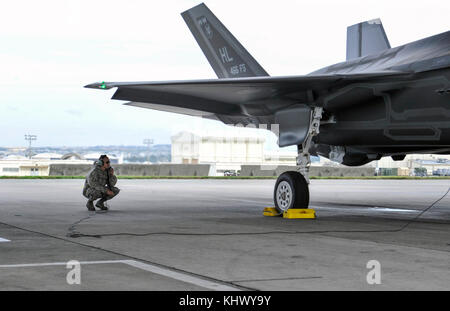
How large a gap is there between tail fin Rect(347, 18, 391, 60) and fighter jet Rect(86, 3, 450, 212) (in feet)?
6.20

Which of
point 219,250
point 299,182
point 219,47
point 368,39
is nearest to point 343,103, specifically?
point 299,182

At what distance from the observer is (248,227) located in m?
11.1

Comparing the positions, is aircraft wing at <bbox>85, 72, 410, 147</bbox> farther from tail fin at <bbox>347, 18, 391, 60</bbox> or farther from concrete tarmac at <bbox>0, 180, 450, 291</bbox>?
tail fin at <bbox>347, 18, 391, 60</bbox>

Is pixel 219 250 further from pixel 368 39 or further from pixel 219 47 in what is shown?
pixel 368 39

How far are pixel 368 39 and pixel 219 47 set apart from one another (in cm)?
377

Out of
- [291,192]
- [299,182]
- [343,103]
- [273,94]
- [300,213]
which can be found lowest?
[300,213]

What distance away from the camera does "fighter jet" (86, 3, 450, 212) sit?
38.6 feet

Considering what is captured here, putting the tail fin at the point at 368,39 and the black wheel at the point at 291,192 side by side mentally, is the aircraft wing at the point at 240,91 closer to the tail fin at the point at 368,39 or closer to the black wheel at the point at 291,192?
the black wheel at the point at 291,192

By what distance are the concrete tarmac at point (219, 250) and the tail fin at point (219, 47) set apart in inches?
167

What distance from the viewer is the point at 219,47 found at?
55.8 ft

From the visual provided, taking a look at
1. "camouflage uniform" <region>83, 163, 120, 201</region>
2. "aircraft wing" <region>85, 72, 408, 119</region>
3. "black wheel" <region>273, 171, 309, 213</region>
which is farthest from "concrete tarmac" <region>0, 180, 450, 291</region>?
"aircraft wing" <region>85, 72, 408, 119</region>

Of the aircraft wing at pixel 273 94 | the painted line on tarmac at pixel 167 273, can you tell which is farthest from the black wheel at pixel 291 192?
the painted line on tarmac at pixel 167 273

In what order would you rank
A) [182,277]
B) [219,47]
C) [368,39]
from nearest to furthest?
[182,277] → [368,39] → [219,47]
